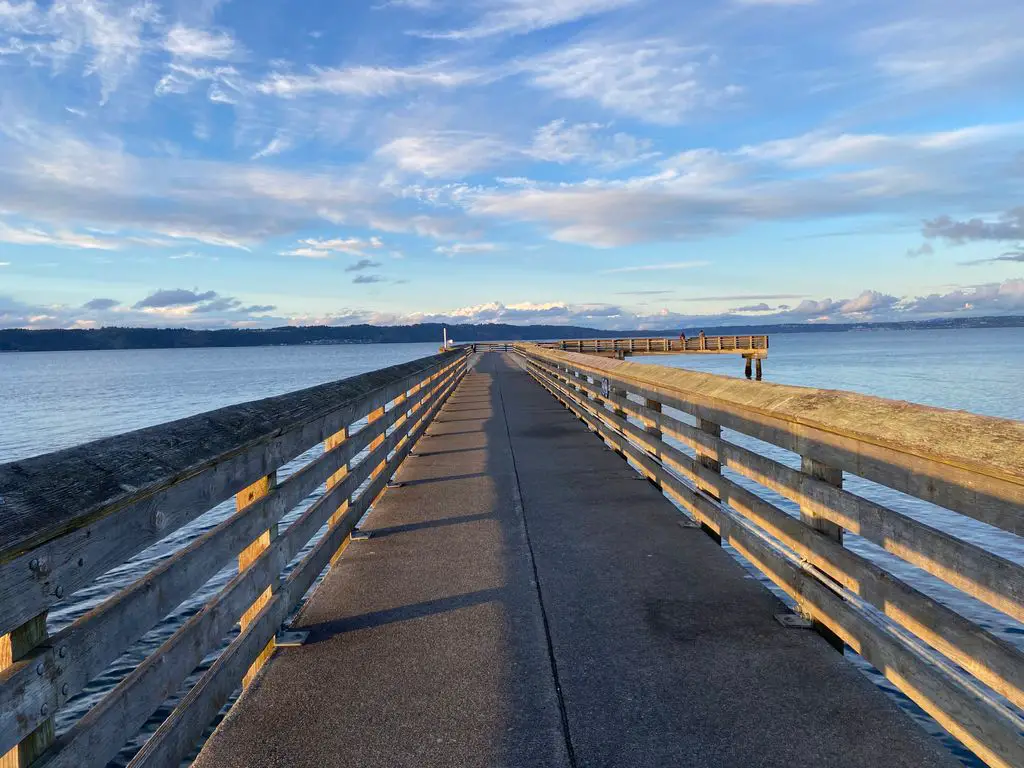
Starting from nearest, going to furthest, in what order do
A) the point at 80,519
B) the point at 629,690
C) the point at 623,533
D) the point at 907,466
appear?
1. the point at 80,519
2. the point at 907,466
3. the point at 629,690
4. the point at 623,533

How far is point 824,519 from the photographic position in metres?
3.88

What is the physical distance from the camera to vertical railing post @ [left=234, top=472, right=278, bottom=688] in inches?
154

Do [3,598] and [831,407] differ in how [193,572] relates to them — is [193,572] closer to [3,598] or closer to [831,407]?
[3,598]

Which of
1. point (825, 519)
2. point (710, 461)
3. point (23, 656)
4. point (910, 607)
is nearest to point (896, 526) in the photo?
point (910, 607)

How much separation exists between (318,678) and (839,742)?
2.51 m

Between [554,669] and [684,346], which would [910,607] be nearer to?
[554,669]

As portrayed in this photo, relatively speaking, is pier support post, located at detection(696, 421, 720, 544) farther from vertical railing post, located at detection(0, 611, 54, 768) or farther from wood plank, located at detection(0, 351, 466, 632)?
vertical railing post, located at detection(0, 611, 54, 768)

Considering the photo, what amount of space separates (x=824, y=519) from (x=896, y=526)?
2.68 ft

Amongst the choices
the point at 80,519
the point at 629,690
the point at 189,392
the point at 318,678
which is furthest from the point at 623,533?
the point at 189,392

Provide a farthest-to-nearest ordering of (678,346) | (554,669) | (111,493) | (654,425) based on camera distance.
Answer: (678,346) → (654,425) → (554,669) → (111,493)

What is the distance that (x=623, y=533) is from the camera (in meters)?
6.18

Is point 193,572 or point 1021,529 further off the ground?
point 1021,529

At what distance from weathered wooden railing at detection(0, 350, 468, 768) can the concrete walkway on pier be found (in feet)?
1.25

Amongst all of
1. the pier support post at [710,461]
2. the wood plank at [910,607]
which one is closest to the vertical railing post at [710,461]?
the pier support post at [710,461]
